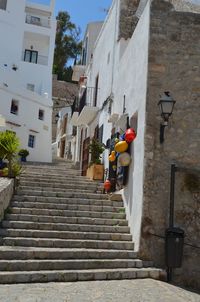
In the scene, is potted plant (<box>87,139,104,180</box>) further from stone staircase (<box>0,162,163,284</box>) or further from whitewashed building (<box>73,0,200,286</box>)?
whitewashed building (<box>73,0,200,286</box>)

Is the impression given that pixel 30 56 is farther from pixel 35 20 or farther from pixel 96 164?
pixel 96 164

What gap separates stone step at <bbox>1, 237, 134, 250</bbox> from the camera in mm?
7531

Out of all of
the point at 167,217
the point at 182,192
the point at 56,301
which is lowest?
the point at 56,301

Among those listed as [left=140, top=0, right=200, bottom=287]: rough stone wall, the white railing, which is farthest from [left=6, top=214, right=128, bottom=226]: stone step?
the white railing

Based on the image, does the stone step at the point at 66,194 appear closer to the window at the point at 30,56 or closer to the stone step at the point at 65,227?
the stone step at the point at 65,227

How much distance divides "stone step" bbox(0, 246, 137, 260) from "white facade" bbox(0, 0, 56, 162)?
45.0ft

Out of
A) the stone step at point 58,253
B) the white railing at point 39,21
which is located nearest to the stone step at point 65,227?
the stone step at point 58,253

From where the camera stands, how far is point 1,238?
24.7 ft

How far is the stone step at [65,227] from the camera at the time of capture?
817 cm

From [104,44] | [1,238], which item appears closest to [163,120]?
[1,238]

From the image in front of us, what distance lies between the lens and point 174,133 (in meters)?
8.22

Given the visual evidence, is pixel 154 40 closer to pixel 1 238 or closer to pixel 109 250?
pixel 109 250

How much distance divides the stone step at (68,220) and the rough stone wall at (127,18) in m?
7.23

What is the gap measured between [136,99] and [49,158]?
13.3 metres
